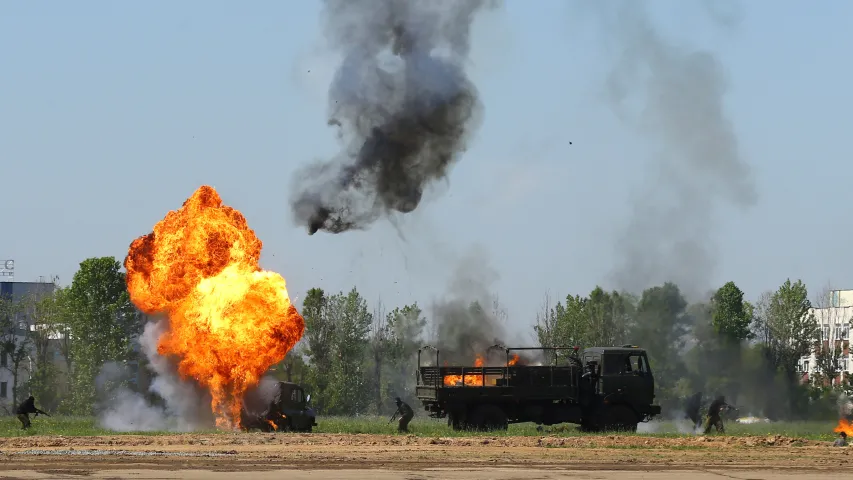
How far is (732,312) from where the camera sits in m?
83.2

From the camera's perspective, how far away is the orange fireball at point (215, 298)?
4169cm

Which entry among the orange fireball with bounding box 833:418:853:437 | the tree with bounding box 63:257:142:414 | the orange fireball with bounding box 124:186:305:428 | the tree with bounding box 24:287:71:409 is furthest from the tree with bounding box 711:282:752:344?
the tree with bounding box 24:287:71:409

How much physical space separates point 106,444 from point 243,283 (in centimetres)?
1017

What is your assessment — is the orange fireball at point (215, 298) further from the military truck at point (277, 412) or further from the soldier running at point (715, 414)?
the soldier running at point (715, 414)

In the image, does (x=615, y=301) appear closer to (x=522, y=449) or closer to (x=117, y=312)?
(x=117, y=312)

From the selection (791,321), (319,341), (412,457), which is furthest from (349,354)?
(412,457)

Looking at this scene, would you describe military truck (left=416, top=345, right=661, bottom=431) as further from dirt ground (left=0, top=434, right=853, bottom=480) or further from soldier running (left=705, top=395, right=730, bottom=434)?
dirt ground (left=0, top=434, right=853, bottom=480)

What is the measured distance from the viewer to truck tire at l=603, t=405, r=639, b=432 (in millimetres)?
40125

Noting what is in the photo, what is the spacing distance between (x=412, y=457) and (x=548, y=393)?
11.4 m

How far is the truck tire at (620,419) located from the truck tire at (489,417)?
12.1 ft

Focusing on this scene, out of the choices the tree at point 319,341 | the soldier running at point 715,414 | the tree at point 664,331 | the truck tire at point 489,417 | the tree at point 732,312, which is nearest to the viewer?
the soldier running at point 715,414

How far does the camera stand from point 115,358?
69.1 meters

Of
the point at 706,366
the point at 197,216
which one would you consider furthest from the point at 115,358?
the point at 706,366

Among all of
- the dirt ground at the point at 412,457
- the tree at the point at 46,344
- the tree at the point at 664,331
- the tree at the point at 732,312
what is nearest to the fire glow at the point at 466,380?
the dirt ground at the point at 412,457
